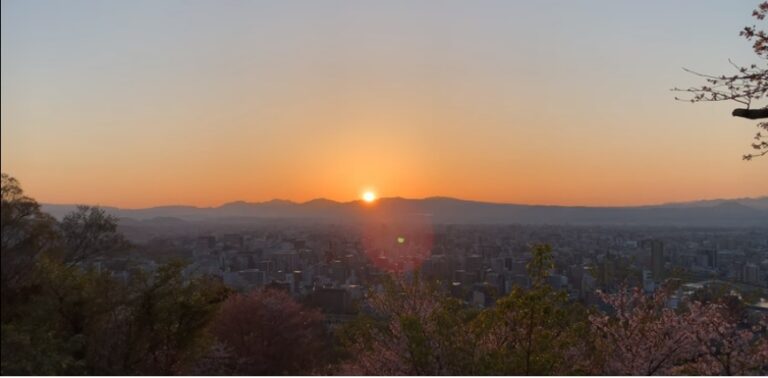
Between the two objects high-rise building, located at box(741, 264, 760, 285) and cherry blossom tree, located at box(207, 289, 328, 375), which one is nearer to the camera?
Result: cherry blossom tree, located at box(207, 289, 328, 375)

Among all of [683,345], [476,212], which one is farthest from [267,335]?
[476,212]

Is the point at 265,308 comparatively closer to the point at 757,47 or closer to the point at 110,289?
the point at 110,289

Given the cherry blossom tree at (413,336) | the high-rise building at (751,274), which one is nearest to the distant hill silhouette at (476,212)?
the high-rise building at (751,274)

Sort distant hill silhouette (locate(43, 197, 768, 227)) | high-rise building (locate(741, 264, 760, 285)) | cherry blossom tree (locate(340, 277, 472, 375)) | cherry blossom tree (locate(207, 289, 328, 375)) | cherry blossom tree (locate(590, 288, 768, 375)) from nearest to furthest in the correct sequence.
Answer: cherry blossom tree (locate(340, 277, 472, 375)) → cherry blossom tree (locate(590, 288, 768, 375)) → cherry blossom tree (locate(207, 289, 328, 375)) → high-rise building (locate(741, 264, 760, 285)) → distant hill silhouette (locate(43, 197, 768, 227))

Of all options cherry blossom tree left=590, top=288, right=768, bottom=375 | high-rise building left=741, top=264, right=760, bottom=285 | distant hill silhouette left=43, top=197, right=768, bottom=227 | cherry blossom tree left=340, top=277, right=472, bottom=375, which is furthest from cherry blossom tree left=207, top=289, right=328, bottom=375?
distant hill silhouette left=43, top=197, right=768, bottom=227

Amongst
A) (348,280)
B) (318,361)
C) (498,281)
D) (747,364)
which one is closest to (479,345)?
(747,364)

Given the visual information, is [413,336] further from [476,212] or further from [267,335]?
[476,212]

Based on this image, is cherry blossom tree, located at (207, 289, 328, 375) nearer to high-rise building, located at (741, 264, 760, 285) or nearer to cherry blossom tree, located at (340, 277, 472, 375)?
cherry blossom tree, located at (340, 277, 472, 375)

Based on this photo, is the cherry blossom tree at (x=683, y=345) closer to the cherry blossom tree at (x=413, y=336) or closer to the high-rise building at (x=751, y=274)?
the cherry blossom tree at (x=413, y=336)
